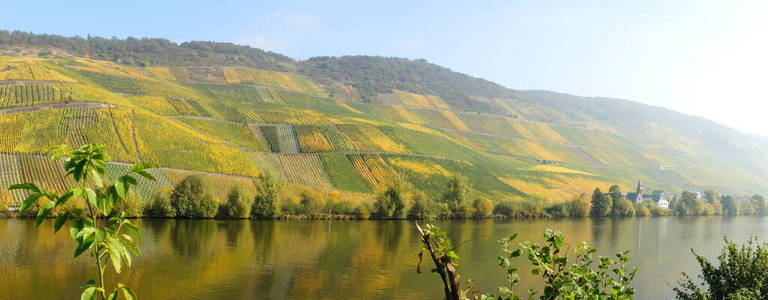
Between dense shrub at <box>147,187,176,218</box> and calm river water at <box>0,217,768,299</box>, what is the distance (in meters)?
4.92

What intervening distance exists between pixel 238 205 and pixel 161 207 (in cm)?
1066

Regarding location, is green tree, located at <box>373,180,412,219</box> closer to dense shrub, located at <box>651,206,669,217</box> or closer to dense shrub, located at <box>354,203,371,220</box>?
dense shrub, located at <box>354,203,371,220</box>

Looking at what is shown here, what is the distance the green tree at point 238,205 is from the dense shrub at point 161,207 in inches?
305

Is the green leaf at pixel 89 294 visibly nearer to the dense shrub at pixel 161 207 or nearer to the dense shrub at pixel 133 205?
the dense shrub at pixel 133 205

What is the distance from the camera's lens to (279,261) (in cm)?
5156

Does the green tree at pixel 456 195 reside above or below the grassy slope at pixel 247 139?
below

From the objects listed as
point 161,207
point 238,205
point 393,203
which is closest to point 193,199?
point 161,207

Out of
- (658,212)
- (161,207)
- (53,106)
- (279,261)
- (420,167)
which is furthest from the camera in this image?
(658,212)

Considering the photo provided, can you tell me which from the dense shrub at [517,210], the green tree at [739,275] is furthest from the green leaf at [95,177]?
the dense shrub at [517,210]

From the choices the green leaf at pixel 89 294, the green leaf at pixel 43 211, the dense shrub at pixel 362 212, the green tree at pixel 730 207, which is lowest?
the dense shrub at pixel 362 212

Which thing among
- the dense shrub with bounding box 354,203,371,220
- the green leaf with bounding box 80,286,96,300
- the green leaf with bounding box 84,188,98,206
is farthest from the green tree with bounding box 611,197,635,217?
the green leaf with bounding box 84,188,98,206

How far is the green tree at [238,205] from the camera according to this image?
291 feet

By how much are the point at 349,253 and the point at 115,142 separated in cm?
6460

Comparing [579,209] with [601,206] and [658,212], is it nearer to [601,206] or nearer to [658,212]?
[601,206]
